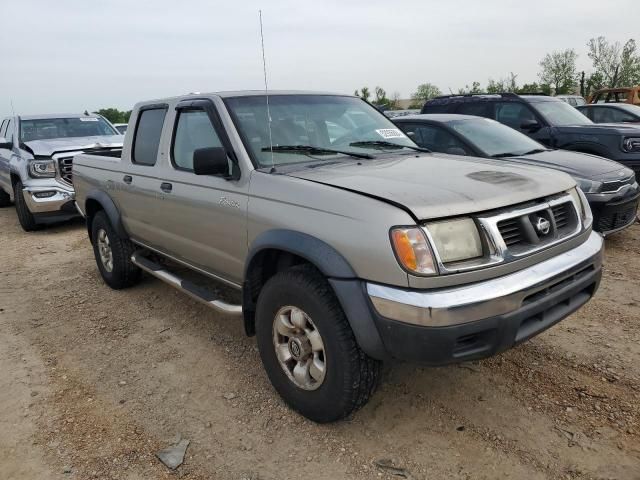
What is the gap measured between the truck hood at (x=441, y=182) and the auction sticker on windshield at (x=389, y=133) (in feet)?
1.51

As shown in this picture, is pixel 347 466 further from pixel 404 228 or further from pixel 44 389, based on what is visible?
pixel 44 389

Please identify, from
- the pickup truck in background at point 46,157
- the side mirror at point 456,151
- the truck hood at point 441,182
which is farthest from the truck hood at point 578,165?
the pickup truck in background at point 46,157

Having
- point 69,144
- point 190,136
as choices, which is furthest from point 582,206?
point 69,144

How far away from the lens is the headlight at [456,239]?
7.39 ft

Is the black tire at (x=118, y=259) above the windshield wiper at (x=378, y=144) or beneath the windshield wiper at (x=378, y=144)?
beneath

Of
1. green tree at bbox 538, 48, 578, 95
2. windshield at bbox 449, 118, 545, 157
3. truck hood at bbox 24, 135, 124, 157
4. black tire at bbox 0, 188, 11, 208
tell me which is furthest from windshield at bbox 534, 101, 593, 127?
green tree at bbox 538, 48, 578, 95

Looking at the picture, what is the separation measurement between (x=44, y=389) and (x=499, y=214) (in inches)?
118

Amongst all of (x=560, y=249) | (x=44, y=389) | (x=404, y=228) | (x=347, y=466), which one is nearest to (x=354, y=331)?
(x=404, y=228)

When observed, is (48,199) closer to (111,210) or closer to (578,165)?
(111,210)

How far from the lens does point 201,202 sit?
3404 mm

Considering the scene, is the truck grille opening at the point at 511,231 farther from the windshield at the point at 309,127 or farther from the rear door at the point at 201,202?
the rear door at the point at 201,202

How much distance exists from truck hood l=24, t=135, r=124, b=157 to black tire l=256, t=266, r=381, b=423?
6.41m

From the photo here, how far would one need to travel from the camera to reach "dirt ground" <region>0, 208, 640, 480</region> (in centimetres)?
250

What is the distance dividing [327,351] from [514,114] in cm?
663
